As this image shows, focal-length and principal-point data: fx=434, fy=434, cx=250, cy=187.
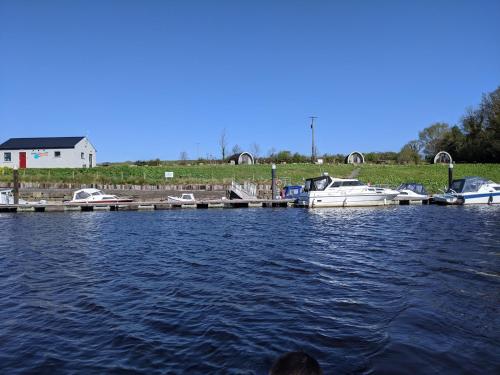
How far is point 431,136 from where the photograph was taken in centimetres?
11138

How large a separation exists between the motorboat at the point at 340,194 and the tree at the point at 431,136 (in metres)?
77.3

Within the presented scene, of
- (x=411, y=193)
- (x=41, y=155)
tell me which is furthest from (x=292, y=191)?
(x=41, y=155)

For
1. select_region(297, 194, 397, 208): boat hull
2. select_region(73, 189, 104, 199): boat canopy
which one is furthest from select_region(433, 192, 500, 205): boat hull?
select_region(73, 189, 104, 199): boat canopy

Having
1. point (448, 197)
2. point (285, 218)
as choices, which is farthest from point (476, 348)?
→ point (448, 197)

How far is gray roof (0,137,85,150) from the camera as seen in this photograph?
64.1 m

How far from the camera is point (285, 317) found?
27.7 ft

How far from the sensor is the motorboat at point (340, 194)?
3775 cm

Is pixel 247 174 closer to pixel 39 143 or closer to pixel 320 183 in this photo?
pixel 320 183

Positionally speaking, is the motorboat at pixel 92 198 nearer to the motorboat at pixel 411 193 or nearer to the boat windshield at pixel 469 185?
the motorboat at pixel 411 193

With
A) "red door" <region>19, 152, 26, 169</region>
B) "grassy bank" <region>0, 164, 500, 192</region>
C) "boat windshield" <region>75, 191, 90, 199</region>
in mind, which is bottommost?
"boat windshield" <region>75, 191, 90, 199</region>

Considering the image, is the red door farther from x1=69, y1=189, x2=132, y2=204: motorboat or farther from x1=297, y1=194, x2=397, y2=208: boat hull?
x1=297, y1=194, x2=397, y2=208: boat hull

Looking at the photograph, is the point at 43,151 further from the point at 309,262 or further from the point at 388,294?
the point at 388,294

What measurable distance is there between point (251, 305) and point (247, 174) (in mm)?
54618

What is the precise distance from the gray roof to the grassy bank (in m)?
5.47
